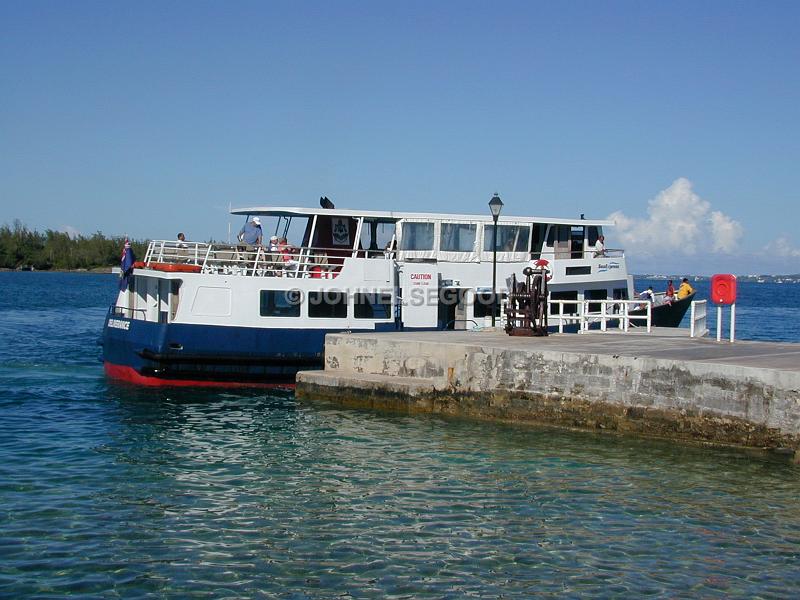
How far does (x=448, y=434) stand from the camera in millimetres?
16156

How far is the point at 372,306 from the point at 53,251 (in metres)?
132

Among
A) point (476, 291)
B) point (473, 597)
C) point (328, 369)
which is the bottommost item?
point (473, 597)

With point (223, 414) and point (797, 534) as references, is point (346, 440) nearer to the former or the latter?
point (223, 414)

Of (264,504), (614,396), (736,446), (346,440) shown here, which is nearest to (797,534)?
(736,446)

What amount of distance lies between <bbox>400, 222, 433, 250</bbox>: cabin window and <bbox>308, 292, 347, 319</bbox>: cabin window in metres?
2.87

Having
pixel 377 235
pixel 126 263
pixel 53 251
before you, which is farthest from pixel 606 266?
pixel 53 251

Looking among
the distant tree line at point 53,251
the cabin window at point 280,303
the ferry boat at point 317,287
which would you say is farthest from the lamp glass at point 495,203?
the distant tree line at point 53,251

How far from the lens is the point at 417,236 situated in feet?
82.1

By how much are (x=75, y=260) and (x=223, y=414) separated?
13477 cm

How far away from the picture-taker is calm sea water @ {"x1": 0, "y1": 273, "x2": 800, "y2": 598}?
9094 millimetres

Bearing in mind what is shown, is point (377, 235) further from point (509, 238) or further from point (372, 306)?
point (509, 238)

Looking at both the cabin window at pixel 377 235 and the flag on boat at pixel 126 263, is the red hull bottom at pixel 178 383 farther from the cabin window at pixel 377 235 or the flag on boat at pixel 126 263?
the cabin window at pixel 377 235

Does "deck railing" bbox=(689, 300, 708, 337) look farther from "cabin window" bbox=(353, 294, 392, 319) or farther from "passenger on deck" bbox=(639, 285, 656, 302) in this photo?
"cabin window" bbox=(353, 294, 392, 319)

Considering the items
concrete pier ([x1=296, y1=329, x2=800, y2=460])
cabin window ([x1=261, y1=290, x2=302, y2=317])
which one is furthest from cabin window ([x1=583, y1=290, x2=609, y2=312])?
cabin window ([x1=261, y1=290, x2=302, y2=317])
